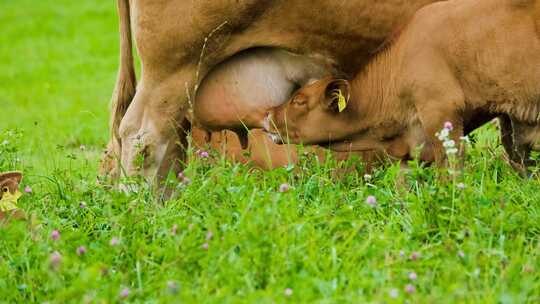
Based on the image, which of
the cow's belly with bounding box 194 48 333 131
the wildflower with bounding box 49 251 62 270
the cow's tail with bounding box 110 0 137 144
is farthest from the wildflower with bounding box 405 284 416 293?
the cow's tail with bounding box 110 0 137 144

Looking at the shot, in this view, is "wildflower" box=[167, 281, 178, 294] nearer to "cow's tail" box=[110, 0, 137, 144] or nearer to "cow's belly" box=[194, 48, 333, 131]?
"cow's belly" box=[194, 48, 333, 131]

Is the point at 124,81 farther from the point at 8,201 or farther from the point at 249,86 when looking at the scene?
the point at 8,201

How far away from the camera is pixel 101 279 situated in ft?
14.6

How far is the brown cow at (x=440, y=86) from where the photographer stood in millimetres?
5832

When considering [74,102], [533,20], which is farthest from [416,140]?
[74,102]

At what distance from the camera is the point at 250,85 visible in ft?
22.3

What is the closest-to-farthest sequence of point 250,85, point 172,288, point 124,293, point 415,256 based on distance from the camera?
1. point 172,288
2. point 124,293
3. point 415,256
4. point 250,85

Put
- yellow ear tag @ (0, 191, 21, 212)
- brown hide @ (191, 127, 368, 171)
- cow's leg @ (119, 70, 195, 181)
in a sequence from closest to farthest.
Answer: yellow ear tag @ (0, 191, 21, 212), cow's leg @ (119, 70, 195, 181), brown hide @ (191, 127, 368, 171)

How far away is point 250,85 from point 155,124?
2.05 ft

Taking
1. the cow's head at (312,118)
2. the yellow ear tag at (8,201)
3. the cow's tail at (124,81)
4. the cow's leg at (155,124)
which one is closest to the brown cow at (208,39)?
the cow's leg at (155,124)

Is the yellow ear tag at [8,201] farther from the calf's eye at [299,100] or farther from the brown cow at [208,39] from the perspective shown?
the calf's eye at [299,100]

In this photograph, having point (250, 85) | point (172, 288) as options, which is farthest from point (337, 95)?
point (172, 288)

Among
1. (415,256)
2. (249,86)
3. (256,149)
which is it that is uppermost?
(415,256)

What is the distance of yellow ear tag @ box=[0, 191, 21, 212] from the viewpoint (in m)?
5.38
